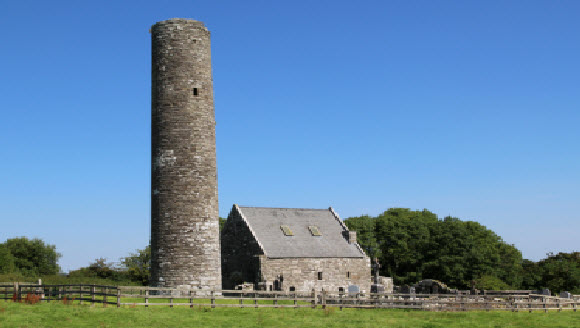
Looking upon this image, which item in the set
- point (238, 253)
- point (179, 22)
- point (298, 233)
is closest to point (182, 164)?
point (179, 22)

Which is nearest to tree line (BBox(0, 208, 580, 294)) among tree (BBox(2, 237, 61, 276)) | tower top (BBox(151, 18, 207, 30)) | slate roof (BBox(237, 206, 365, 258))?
tree (BBox(2, 237, 61, 276))

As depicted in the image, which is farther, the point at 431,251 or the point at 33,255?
the point at 33,255

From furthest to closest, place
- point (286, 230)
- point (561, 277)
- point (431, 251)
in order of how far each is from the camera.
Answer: point (431, 251) → point (561, 277) → point (286, 230)

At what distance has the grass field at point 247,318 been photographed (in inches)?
987

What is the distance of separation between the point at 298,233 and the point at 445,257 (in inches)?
1131

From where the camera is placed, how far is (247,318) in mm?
28000

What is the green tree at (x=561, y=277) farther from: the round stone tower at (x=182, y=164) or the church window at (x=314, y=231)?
the round stone tower at (x=182, y=164)

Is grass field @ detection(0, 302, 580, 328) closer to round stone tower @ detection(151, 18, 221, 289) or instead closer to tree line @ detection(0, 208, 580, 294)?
round stone tower @ detection(151, 18, 221, 289)

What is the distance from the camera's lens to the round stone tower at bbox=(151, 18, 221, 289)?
38500mm

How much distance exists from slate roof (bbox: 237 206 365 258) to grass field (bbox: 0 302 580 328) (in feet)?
53.7

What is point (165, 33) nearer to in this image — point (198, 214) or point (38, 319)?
point (198, 214)

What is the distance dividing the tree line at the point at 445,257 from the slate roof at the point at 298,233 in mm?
20968

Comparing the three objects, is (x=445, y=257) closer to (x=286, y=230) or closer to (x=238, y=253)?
(x=286, y=230)

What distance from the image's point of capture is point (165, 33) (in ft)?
131
